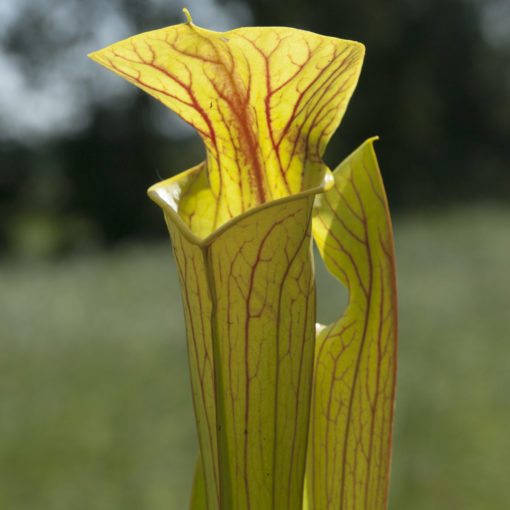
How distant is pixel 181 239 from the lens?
1.50 ft

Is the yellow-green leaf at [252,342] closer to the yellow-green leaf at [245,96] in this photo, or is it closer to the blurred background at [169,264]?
the yellow-green leaf at [245,96]

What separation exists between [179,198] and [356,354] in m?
0.21

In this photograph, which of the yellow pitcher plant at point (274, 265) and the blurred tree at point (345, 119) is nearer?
the yellow pitcher plant at point (274, 265)

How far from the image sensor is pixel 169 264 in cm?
663

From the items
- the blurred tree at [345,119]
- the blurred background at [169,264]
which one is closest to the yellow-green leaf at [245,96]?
the blurred background at [169,264]

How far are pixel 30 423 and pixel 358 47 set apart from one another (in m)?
2.97

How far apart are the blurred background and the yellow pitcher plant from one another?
1.49 metres

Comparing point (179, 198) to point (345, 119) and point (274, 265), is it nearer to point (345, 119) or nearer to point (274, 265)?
point (274, 265)

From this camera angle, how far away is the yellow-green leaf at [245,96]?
0.42 meters

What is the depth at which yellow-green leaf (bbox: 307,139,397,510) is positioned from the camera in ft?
1.63

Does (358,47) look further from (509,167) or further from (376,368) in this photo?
(509,167)

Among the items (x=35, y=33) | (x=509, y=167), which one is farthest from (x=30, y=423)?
(x=509, y=167)

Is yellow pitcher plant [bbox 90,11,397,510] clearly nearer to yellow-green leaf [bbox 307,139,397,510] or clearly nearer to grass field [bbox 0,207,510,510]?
yellow-green leaf [bbox 307,139,397,510]

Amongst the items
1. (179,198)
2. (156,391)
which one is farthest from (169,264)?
(179,198)
